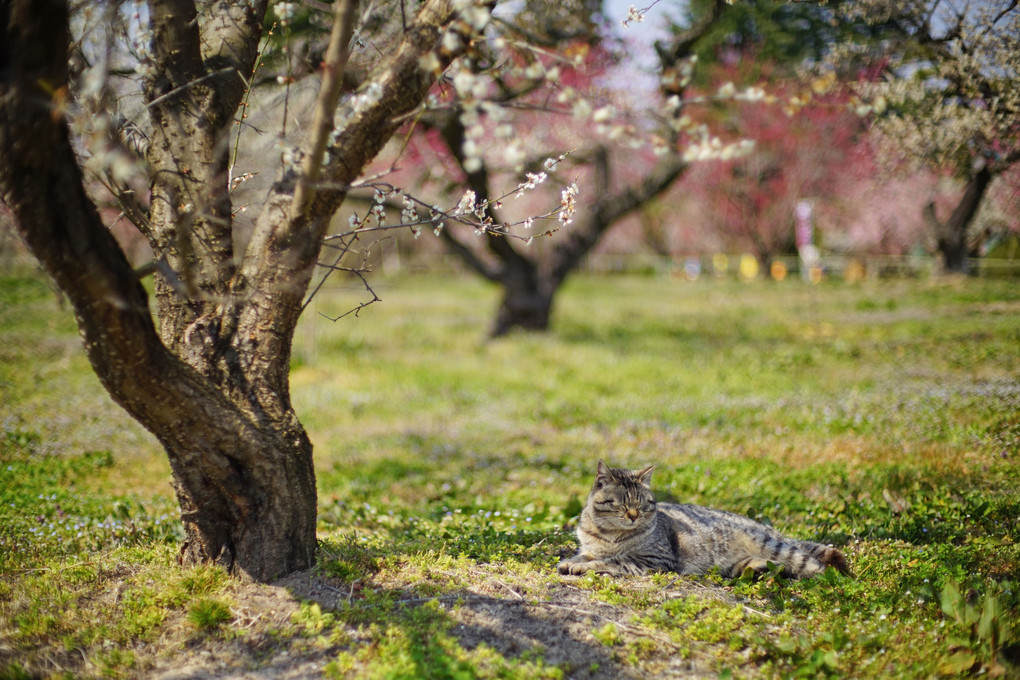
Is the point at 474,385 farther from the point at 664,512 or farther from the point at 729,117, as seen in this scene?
the point at 729,117

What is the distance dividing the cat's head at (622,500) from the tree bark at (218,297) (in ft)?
6.82

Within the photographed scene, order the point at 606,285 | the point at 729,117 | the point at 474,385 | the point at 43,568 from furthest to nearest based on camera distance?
the point at 606,285
the point at 729,117
the point at 474,385
the point at 43,568

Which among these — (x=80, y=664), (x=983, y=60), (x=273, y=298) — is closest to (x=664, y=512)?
(x=273, y=298)

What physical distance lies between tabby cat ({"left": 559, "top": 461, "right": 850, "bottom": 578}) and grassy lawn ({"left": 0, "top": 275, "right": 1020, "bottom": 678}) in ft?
0.57

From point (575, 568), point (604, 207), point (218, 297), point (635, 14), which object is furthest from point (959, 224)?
point (218, 297)

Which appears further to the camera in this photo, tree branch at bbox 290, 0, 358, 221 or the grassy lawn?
the grassy lawn

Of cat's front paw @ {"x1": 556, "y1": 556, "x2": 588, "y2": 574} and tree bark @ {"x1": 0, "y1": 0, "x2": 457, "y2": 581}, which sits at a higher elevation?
tree bark @ {"x1": 0, "y1": 0, "x2": 457, "y2": 581}

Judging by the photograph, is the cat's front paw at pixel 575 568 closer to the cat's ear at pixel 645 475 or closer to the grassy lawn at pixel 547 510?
the grassy lawn at pixel 547 510

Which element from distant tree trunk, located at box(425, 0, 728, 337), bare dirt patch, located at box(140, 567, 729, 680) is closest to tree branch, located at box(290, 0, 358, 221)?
bare dirt patch, located at box(140, 567, 729, 680)

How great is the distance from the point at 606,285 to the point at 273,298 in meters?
32.3

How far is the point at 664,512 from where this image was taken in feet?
16.7

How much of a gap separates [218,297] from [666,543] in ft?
11.6

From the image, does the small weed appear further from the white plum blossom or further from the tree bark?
the white plum blossom

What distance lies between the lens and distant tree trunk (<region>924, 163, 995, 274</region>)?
24.0 ft
